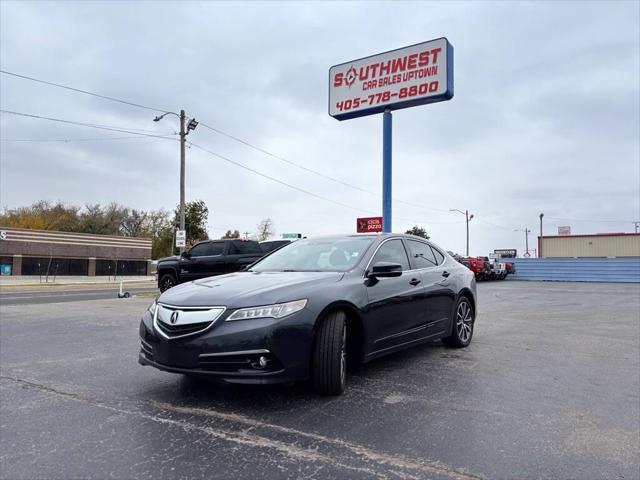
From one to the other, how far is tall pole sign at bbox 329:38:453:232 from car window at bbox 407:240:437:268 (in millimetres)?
8001

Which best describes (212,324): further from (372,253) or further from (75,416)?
(372,253)

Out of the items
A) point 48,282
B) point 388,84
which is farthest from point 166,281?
point 48,282

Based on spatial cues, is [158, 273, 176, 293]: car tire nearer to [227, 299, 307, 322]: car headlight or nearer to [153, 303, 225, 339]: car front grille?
[153, 303, 225, 339]: car front grille

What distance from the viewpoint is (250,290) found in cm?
395

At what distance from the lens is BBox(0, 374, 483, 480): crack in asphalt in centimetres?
275

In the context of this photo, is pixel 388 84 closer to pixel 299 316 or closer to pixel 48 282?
pixel 299 316

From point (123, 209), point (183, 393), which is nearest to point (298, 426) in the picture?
point (183, 393)

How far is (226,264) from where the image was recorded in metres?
14.1

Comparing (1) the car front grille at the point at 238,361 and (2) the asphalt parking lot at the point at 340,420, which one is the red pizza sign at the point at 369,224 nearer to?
(2) the asphalt parking lot at the point at 340,420

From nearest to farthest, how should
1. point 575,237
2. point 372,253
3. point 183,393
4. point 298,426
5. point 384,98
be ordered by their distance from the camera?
point 298,426, point 183,393, point 372,253, point 384,98, point 575,237

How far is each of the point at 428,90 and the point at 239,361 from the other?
12.6 meters

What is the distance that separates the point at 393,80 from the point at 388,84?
0.20m

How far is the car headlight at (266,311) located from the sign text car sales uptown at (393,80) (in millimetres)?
11957

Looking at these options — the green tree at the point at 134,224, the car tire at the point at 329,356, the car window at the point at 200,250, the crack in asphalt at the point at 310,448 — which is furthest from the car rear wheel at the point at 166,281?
the green tree at the point at 134,224
